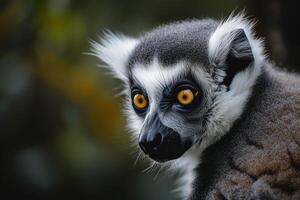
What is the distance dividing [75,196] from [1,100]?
1494 millimetres

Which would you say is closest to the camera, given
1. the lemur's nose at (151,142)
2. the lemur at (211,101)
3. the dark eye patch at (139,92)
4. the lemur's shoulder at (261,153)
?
the lemur's shoulder at (261,153)

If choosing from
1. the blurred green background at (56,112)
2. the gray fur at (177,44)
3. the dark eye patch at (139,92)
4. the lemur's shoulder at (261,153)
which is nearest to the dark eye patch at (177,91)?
the gray fur at (177,44)

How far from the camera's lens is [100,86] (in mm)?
8102

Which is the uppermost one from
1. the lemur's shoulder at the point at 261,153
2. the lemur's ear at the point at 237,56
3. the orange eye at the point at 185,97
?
the lemur's ear at the point at 237,56

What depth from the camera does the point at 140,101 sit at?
207 inches

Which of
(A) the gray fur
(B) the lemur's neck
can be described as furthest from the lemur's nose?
(A) the gray fur

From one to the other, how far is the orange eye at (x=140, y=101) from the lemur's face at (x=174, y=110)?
0.13 meters

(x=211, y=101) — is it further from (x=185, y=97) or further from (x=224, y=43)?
(x=224, y=43)

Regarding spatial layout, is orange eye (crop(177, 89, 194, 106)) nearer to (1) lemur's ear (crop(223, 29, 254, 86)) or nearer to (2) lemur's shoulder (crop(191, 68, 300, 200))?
(1) lemur's ear (crop(223, 29, 254, 86))

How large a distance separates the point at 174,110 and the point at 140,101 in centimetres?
43

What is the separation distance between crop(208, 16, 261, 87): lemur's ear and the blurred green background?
2.74 metres

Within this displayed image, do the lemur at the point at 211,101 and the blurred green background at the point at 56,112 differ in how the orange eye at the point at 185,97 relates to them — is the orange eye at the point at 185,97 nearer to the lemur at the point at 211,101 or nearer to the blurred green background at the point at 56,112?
the lemur at the point at 211,101

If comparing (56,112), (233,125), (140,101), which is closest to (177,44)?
(140,101)

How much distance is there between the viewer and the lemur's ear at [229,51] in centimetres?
493
